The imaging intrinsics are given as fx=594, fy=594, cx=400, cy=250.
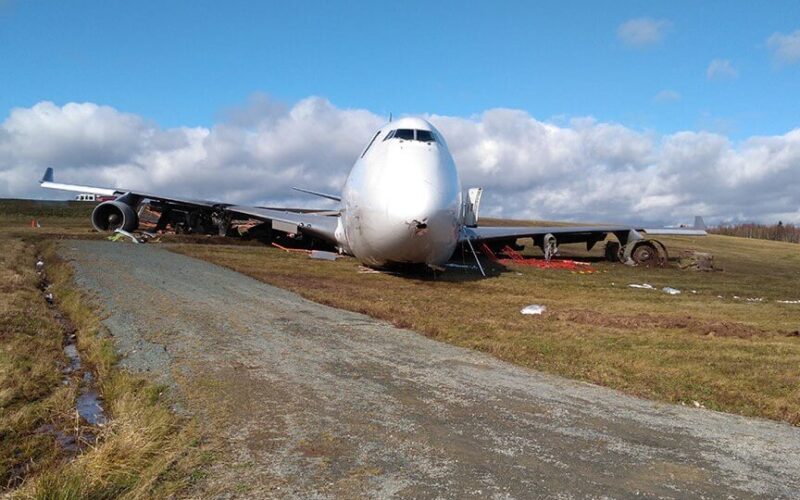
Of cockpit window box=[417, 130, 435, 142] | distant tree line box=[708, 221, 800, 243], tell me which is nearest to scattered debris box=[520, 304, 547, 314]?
cockpit window box=[417, 130, 435, 142]

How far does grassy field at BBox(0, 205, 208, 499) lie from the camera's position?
3.13 meters

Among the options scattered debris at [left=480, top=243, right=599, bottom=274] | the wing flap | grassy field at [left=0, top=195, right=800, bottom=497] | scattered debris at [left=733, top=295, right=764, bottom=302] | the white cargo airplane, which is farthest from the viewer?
scattered debris at [left=480, top=243, right=599, bottom=274]

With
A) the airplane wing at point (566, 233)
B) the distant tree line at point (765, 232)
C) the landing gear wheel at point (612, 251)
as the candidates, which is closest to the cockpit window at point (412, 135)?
the airplane wing at point (566, 233)

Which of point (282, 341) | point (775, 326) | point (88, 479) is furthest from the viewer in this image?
point (775, 326)

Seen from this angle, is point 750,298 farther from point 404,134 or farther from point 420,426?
point 420,426

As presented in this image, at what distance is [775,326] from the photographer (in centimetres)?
1071

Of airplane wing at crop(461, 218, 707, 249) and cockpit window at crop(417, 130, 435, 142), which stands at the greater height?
cockpit window at crop(417, 130, 435, 142)

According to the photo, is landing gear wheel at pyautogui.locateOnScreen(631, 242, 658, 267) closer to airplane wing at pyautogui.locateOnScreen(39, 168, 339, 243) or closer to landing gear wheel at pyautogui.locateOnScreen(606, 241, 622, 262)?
landing gear wheel at pyautogui.locateOnScreen(606, 241, 622, 262)

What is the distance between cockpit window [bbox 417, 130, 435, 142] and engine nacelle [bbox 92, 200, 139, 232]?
1839cm

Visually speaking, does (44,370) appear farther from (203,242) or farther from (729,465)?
(203,242)

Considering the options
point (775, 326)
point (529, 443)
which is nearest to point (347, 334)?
point (529, 443)

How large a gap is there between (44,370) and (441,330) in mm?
4951

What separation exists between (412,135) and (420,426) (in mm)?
12201

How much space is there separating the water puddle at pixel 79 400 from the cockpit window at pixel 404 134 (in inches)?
380
